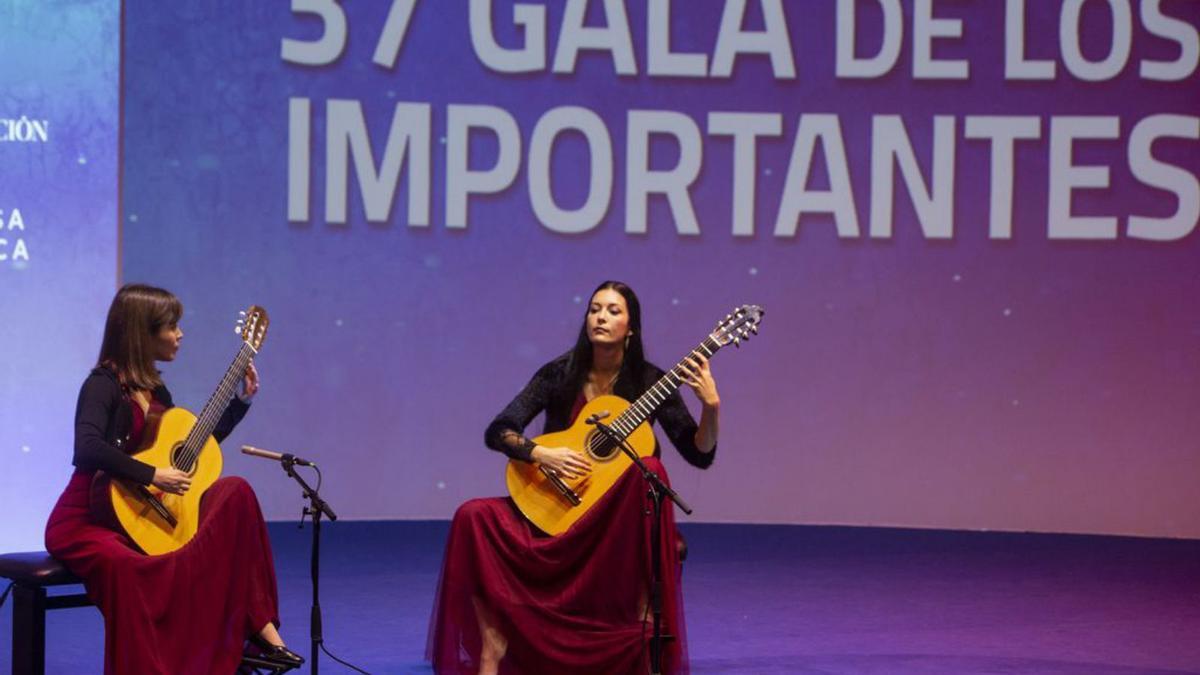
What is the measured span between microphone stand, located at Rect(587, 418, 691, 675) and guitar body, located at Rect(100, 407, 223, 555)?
3.52ft

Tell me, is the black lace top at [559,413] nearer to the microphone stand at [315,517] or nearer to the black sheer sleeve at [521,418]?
the black sheer sleeve at [521,418]

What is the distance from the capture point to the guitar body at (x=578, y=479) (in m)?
4.42

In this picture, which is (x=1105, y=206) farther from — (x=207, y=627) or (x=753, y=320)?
(x=207, y=627)

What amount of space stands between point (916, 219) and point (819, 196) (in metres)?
0.51

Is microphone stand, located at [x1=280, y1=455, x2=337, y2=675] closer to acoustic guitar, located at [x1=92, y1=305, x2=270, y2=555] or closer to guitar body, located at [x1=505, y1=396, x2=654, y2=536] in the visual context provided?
acoustic guitar, located at [x1=92, y1=305, x2=270, y2=555]

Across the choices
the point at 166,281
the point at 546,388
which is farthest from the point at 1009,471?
the point at 166,281

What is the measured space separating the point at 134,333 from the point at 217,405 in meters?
0.30

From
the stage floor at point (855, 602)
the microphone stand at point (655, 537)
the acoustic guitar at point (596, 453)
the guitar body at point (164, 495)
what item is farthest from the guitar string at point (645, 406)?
the guitar body at point (164, 495)

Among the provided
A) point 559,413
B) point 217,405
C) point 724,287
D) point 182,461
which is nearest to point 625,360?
point 559,413

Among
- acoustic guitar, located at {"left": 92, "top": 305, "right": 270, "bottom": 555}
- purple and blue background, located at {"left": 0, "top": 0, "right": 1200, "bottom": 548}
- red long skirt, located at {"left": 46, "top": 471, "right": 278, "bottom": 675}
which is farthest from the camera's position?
purple and blue background, located at {"left": 0, "top": 0, "right": 1200, "bottom": 548}

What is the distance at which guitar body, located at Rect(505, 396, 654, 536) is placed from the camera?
4422mm

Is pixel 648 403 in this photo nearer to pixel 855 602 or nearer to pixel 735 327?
pixel 735 327

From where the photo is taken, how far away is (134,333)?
4203 millimetres

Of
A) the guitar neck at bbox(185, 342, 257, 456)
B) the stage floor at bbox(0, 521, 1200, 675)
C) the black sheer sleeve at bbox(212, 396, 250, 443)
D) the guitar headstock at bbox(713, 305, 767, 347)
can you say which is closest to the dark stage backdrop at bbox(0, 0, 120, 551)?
the stage floor at bbox(0, 521, 1200, 675)
